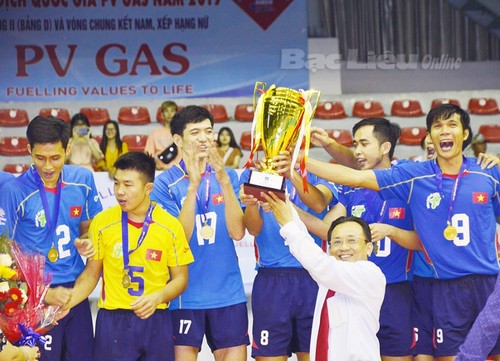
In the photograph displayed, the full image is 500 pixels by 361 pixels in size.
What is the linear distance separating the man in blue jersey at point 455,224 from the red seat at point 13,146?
8714mm

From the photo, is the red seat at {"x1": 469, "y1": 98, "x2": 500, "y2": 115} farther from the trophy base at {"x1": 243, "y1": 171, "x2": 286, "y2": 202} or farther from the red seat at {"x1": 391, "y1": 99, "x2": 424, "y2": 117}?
the trophy base at {"x1": 243, "y1": 171, "x2": 286, "y2": 202}

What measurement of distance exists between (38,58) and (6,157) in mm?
2206

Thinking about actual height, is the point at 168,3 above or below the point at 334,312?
above

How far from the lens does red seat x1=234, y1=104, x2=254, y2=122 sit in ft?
46.0

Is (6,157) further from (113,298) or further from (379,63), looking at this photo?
(113,298)

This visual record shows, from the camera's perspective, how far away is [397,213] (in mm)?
5914

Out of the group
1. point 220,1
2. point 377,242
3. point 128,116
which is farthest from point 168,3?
point 377,242

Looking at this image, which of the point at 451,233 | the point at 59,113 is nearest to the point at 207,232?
the point at 451,233

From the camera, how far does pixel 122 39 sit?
14781mm

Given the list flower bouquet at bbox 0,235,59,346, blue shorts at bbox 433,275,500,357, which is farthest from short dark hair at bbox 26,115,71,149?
blue shorts at bbox 433,275,500,357

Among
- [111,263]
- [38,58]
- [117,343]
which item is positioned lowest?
[117,343]

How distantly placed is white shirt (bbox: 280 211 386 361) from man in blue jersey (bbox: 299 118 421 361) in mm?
1118

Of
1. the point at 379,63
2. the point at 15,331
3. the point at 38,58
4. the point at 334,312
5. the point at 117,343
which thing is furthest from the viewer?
the point at 379,63

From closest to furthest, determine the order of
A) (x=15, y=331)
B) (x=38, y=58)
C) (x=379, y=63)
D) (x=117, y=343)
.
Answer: (x=15, y=331), (x=117, y=343), (x=38, y=58), (x=379, y=63)
